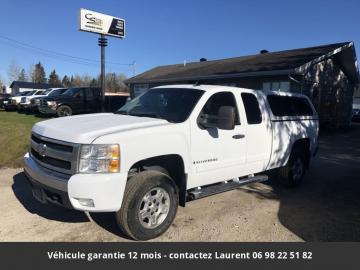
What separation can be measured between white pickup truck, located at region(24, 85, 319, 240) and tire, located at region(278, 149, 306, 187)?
565 millimetres

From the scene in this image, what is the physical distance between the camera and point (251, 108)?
6.07 m

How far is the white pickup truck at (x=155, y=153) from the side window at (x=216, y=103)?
0.6 inches

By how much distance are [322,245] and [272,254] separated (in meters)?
0.77

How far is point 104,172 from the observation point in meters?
4.01

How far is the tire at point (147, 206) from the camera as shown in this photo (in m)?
4.20

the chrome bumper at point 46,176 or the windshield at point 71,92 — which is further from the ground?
the windshield at point 71,92

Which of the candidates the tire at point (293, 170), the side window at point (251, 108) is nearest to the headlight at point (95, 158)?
the side window at point (251, 108)

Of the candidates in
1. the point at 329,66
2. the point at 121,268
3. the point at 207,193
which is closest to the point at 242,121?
the point at 207,193

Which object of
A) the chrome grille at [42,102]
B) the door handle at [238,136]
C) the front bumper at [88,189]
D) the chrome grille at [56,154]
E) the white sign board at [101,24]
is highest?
the white sign board at [101,24]

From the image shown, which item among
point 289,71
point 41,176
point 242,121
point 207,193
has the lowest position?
point 207,193

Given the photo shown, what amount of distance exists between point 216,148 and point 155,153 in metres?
1.15

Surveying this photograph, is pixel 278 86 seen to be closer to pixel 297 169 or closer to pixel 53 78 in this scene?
pixel 297 169

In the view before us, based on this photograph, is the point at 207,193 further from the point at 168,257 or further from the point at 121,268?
the point at 121,268

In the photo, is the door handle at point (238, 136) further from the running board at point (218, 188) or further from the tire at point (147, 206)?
the tire at point (147, 206)
